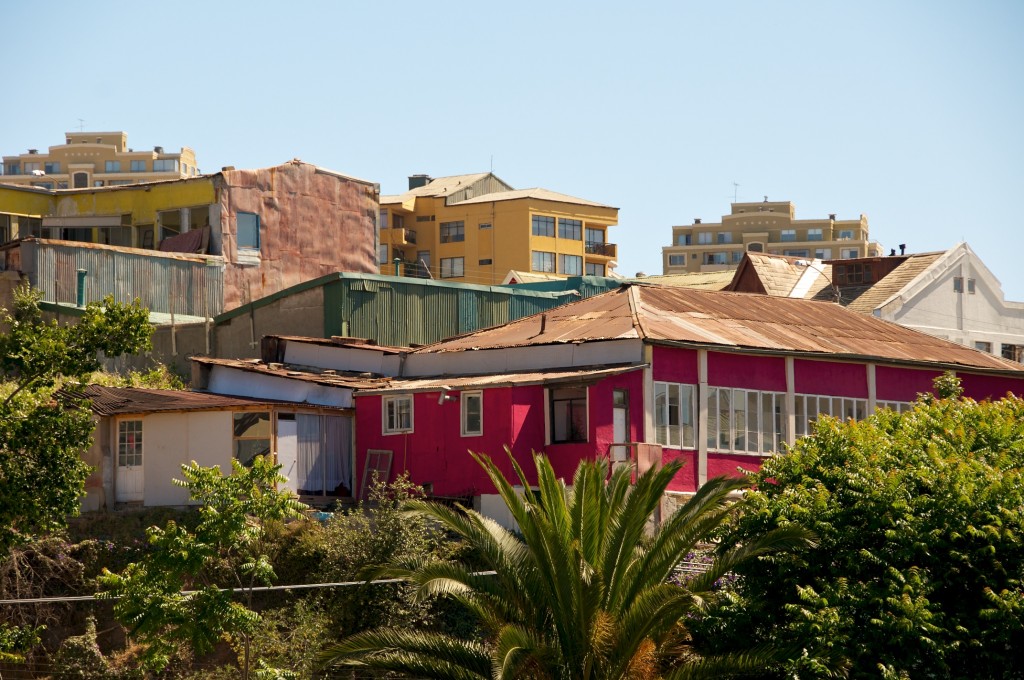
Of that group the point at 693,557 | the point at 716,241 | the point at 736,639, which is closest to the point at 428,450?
the point at 693,557

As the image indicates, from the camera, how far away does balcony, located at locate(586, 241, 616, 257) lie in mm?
91312

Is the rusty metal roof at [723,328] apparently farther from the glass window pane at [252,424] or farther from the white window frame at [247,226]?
the white window frame at [247,226]

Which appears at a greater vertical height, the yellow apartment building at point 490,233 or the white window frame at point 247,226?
the yellow apartment building at point 490,233

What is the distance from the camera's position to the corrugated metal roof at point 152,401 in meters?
36.4

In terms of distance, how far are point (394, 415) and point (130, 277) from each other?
1813cm

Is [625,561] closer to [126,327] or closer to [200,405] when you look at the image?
[126,327]

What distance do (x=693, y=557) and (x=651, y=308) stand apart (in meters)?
10.5

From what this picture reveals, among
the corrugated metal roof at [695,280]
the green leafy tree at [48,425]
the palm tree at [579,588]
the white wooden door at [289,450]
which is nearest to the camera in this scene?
the palm tree at [579,588]

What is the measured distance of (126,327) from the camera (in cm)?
2681

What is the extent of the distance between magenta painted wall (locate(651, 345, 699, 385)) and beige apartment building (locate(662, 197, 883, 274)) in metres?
96.1

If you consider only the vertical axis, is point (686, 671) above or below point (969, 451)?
below

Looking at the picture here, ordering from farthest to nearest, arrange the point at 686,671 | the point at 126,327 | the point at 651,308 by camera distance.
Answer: the point at 651,308 < the point at 126,327 < the point at 686,671

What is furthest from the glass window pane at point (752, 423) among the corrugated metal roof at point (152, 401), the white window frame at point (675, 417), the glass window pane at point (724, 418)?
the corrugated metal roof at point (152, 401)

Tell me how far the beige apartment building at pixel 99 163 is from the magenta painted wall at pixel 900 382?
4348 inches
